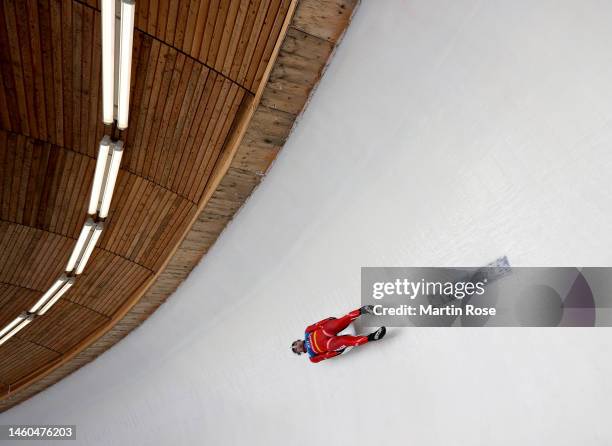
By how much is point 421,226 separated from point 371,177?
800 mm

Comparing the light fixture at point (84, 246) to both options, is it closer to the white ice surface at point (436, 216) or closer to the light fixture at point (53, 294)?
the light fixture at point (53, 294)

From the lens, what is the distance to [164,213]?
21.1 ft

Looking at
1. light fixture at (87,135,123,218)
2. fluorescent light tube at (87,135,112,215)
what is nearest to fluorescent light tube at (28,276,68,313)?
light fixture at (87,135,123,218)

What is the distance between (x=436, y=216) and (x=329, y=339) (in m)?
1.67

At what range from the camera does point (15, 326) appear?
30.5 ft

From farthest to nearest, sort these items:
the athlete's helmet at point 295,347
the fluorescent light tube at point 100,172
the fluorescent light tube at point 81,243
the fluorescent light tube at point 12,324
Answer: the fluorescent light tube at point 12,324
the fluorescent light tube at point 81,243
the athlete's helmet at point 295,347
the fluorescent light tube at point 100,172

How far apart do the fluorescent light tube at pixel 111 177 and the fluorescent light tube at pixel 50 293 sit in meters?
2.26

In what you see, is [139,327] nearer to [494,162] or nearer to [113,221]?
[113,221]

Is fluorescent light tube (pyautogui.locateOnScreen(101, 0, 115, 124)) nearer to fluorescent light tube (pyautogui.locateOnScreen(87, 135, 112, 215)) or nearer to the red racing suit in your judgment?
fluorescent light tube (pyautogui.locateOnScreen(87, 135, 112, 215))

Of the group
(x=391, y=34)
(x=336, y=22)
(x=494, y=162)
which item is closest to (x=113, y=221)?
(x=336, y=22)

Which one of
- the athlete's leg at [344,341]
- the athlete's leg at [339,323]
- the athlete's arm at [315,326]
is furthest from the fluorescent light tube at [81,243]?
the athlete's leg at [344,341]

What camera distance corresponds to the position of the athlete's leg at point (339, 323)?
4.34m

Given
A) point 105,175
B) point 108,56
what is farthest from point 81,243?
point 108,56

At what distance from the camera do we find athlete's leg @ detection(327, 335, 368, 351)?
4.26 meters
